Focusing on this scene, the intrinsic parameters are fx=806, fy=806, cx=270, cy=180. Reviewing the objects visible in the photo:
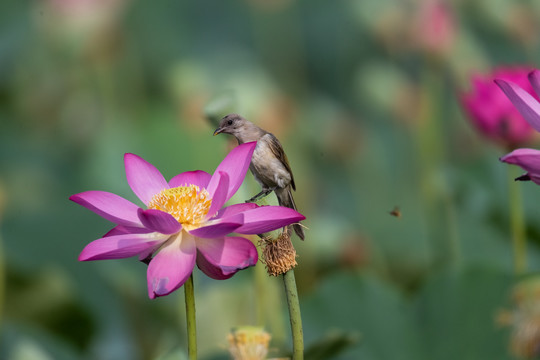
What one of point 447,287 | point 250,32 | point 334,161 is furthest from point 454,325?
point 250,32

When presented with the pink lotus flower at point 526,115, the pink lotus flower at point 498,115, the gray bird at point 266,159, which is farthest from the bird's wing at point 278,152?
the pink lotus flower at point 498,115

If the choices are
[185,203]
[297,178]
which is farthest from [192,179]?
[297,178]

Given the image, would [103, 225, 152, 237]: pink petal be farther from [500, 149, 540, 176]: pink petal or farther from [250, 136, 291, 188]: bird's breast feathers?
[500, 149, 540, 176]: pink petal

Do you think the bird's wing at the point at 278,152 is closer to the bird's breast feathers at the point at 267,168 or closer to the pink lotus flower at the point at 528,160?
the bird's breast feathers at the point at 267,168

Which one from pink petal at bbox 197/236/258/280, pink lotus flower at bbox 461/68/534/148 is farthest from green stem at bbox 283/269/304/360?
pink lotus flower at bbox 461/68/534/148

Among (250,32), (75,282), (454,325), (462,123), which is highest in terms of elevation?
(250,32)

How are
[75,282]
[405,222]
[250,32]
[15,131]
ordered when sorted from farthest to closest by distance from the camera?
[250,32], [15,131], [405,222], [75,282]

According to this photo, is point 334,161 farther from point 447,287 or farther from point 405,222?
point 447,287
